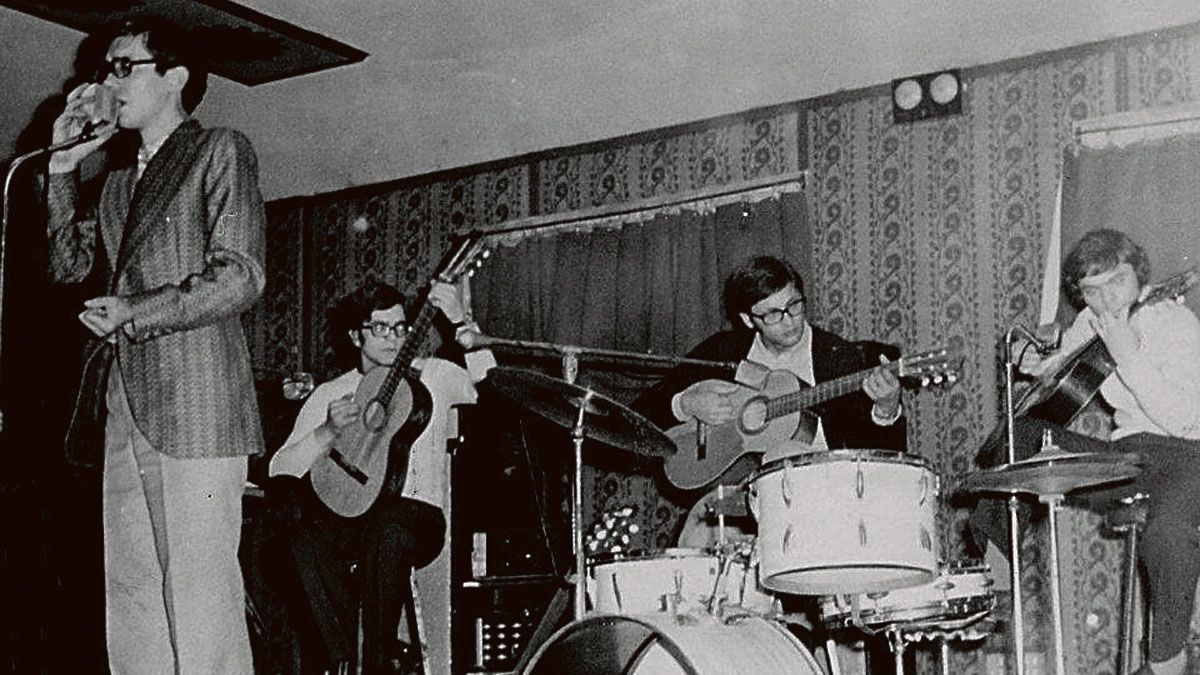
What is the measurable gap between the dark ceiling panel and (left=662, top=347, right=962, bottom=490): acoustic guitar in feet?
7.88

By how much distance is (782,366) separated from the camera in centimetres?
507

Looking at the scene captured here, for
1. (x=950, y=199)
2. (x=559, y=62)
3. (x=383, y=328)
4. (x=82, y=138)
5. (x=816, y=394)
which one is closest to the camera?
(x=82, y=138)

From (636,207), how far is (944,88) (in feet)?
4.94

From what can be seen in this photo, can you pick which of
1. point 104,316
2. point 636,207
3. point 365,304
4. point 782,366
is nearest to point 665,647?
point 104,316

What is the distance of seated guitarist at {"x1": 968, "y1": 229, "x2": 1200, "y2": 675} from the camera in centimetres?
380

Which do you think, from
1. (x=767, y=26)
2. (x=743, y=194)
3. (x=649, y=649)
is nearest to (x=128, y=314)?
(x=649, y=649)

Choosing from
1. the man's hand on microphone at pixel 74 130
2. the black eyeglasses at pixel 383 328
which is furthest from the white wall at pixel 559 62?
the man's hand on microphone at pixel 74 130

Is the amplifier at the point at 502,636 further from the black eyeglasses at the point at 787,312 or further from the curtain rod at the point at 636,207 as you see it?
the curtain rod at the point at 636,207

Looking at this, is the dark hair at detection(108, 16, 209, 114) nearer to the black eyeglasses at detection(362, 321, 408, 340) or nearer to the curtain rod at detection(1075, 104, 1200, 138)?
the black eyeglasses at detection(362, 321, 408, 340)

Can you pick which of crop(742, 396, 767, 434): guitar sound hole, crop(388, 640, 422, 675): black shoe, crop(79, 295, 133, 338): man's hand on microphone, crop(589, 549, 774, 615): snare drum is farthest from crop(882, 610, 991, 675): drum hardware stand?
crop(79, 295, 133, 338): man's hand on microphone

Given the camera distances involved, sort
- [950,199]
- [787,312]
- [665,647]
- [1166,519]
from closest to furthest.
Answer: [665,647] → [1166,519] → [787,312] → [950,199]

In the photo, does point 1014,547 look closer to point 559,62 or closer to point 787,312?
point 787,312

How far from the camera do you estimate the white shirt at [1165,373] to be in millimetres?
3938

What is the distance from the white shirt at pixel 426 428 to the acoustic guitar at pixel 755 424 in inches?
34.3
